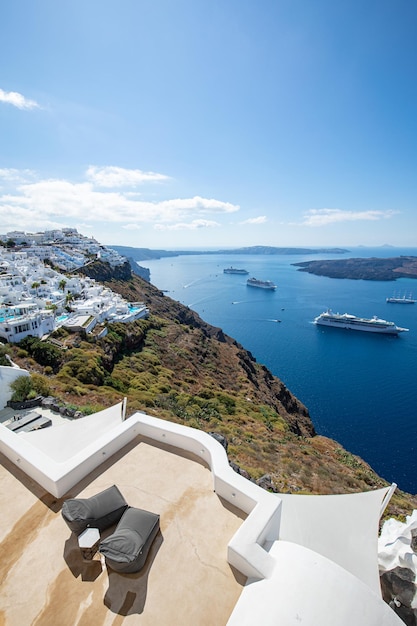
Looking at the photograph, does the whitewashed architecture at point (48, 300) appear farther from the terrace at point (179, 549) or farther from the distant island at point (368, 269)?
the distant island at point (368, 269)

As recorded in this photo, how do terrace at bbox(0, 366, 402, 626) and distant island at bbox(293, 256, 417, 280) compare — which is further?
distant island at bbox(293, 256, 417, 280)

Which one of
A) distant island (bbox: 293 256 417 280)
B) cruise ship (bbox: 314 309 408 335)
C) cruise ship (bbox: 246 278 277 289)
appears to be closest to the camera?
cruise ship (bbox: 314 309 408 335)

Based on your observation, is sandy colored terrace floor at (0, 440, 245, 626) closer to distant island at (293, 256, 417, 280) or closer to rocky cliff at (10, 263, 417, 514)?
rocky cliff at (10, 263, 417, 514)

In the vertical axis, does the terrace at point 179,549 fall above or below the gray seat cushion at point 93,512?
below

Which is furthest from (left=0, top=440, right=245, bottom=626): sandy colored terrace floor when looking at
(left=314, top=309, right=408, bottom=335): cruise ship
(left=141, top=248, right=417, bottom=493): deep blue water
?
(left=314, top=309, right=408, bottom=335): cruise ship

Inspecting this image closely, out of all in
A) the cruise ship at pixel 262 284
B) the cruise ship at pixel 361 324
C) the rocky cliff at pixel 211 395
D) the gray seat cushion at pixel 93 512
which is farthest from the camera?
the cruise ship at pixel 262 284

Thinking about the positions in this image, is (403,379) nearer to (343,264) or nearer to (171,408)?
(171,408)

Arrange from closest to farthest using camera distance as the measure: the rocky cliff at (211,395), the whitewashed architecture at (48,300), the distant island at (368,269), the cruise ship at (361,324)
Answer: the rocky cliff at (211,395), the whitewashed architecture at (48,300), the cruise ship at (361,324), the distant island at (368,269)

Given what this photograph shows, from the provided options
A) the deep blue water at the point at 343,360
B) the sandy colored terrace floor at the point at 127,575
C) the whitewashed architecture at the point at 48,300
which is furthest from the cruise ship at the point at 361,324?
the sandy colored terrace floor at the point at 127,575
